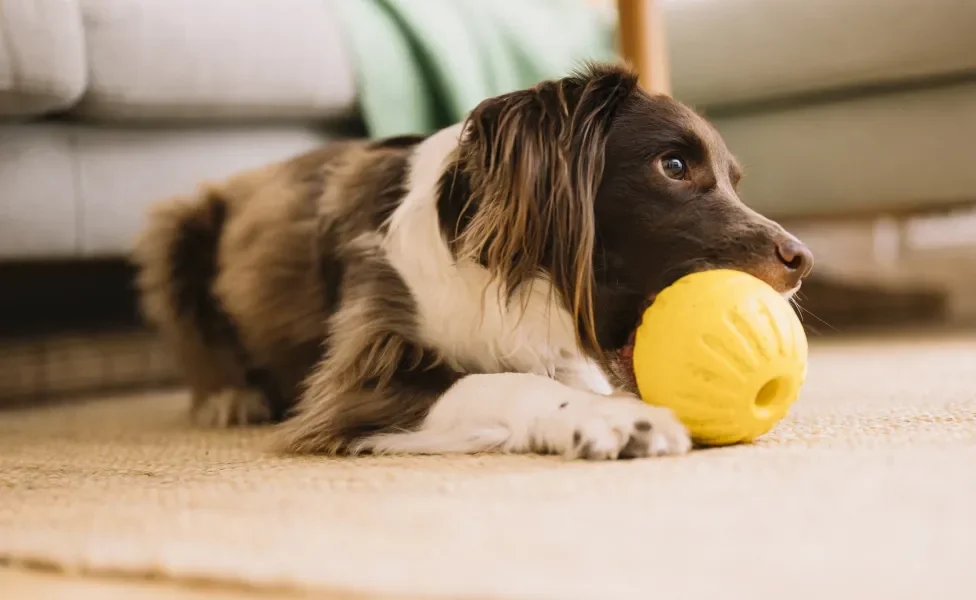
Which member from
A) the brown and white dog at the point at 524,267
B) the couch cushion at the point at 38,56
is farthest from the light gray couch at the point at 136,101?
the brown and white dog at the point at 524,267

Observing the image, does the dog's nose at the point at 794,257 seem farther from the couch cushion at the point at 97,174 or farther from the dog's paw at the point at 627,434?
the couch cushion at the point at 97,174

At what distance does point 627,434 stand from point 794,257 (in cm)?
42

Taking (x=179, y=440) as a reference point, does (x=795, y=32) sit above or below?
above

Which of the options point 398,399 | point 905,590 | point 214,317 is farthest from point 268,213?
point 905,590

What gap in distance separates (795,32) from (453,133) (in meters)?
1.57

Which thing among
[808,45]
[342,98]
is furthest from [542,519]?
[808,45]

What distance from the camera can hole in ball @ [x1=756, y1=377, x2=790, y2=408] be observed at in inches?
52.6

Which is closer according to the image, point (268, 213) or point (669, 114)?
point (669, 114)

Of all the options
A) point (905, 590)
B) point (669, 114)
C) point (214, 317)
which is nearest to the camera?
point (905, 590)

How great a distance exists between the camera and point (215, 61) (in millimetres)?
2361

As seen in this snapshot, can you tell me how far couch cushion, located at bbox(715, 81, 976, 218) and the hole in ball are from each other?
1.68 metres

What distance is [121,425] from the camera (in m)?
2.11

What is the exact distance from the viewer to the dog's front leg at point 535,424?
51.1 inches

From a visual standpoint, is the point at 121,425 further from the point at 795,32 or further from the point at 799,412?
the point at 795,32
